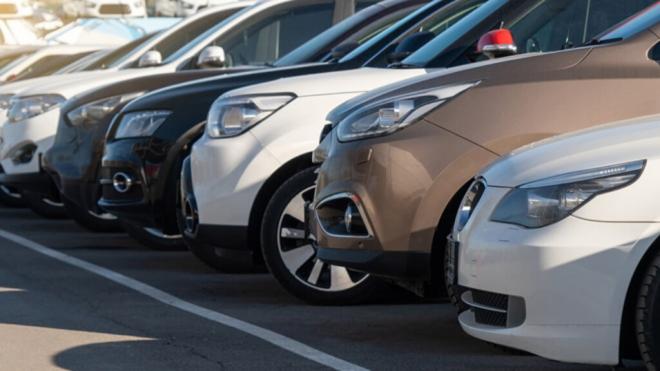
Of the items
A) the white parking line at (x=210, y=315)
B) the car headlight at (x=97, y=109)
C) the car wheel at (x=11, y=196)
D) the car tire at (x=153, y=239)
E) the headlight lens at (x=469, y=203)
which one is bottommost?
the car wheel at (x=11, y=196)

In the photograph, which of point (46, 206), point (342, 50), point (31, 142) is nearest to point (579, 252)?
point (342, 50)

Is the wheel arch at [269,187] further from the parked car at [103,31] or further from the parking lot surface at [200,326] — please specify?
the parked car at [103,31]

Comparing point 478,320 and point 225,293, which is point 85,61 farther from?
point 478,320

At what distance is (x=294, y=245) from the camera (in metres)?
7.89

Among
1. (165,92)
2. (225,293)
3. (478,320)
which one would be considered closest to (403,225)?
(478,320)

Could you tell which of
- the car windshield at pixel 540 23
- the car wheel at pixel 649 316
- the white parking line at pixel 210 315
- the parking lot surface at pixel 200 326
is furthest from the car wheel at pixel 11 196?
the car wheel at pixel 649 316

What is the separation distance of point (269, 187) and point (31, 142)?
516 centimetres

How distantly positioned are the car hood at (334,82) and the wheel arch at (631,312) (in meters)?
3.02

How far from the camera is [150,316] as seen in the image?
7.61 m

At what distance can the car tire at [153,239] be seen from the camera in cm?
1009

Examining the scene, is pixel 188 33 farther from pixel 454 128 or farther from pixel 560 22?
pixel 454 128

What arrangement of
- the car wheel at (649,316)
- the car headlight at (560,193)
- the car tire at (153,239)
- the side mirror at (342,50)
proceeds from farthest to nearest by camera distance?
the car tire at (153,239), the side mirror at (342,50), the car headlight at (560,193), the car wheel at (649,316)

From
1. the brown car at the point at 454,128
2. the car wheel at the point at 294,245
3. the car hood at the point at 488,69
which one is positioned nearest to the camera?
the brown car at the point at 454,128

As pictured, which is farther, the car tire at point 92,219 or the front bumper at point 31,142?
the front bumper at point 31,142
